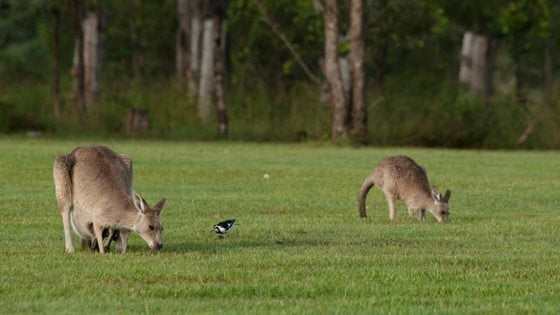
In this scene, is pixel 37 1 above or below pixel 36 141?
above

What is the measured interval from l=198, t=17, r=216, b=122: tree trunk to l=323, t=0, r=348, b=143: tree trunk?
275 inches

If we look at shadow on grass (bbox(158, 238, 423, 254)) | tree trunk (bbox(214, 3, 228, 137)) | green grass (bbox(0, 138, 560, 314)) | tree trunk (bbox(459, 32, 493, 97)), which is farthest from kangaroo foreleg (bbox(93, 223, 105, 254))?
tree trunk (bbox(459, 32, 493, 97))

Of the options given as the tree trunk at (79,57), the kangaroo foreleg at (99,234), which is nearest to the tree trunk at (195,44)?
the tree trunk at (79,57)

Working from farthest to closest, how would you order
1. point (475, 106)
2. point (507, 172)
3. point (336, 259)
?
1. point (475, 106)
2. point (507, 172)
3. point (336, 259)

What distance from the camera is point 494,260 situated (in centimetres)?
1405

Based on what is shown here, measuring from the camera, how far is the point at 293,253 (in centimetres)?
1449

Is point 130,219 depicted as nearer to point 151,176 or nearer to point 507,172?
point 151,176

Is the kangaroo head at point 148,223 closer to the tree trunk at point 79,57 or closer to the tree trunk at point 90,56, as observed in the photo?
the tree trunk at point 79,57

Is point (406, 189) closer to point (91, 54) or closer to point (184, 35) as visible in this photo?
point (91, 54)

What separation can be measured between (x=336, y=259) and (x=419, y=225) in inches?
161

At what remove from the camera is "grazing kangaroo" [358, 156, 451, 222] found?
18.7m

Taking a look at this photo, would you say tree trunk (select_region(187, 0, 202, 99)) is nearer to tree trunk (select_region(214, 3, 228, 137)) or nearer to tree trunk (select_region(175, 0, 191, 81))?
tree trunk (select_region(175, 0, 191, 81))

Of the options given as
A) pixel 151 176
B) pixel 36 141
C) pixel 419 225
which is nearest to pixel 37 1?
pixel 36 141

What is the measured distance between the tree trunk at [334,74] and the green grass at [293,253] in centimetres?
1251
